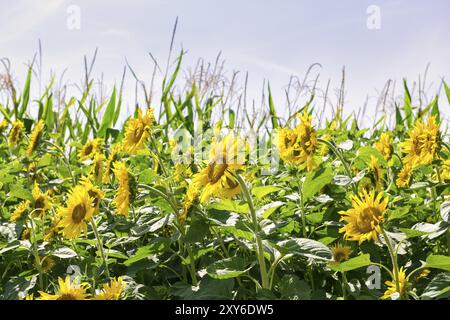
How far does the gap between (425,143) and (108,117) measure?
3.22 meters

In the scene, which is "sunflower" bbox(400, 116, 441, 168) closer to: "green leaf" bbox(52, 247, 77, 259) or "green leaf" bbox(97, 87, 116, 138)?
"green leaf" bbox(52, 247, 77, 259)

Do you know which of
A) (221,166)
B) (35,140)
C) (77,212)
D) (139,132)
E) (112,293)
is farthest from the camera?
(35,140)

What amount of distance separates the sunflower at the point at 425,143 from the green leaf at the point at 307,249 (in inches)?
A: 23.7

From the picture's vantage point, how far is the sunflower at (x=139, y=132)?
1869 millimetres

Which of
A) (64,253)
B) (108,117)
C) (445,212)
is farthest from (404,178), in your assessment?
(108,117)

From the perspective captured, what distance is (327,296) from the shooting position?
5.10 ft

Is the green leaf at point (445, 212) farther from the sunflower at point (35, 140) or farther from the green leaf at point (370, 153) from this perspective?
the sunflower at point (35, 140)

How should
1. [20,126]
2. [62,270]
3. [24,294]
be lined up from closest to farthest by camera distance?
[24,294] < [62,270] < [20,126]

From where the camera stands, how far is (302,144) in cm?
180

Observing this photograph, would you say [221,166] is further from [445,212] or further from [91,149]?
[91,149]
